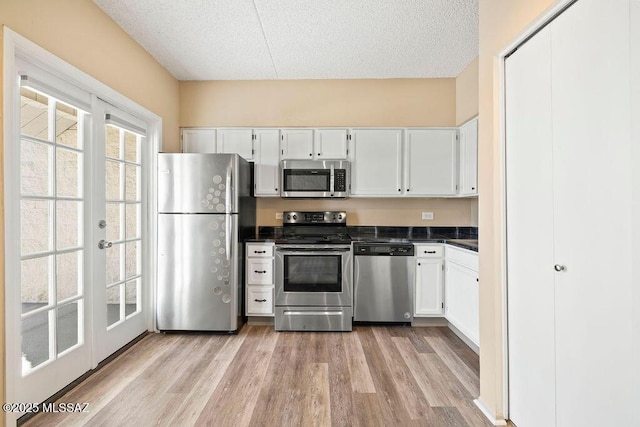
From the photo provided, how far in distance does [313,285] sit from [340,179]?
1144 millimetres

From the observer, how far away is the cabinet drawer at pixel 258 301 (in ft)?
10.3

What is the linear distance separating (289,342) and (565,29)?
2765mm

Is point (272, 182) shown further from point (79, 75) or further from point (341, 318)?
point (79, 75)

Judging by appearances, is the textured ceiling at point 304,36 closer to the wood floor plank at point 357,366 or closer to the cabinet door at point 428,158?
the cabinet door at point 428,158

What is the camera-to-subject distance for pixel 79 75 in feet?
6.51

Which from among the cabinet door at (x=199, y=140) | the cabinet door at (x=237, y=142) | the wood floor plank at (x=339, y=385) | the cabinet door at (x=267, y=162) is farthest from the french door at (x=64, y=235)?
the wood floor plank at (x=339, y=385)

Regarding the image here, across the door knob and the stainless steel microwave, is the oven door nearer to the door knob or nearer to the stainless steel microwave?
the stainless steel microwave

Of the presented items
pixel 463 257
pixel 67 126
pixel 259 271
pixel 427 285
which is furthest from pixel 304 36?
pixel 427 285

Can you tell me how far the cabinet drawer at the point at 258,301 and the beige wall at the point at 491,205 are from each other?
79.3 inches

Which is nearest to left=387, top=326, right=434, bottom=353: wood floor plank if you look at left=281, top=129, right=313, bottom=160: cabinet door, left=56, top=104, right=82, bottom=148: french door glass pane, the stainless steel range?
the stainless steel range

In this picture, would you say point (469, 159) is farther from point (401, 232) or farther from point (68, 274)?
point (68, 274)

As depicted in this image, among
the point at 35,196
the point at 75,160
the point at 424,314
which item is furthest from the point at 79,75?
the point at 424,314

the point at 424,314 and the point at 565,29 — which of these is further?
the point at 424,314

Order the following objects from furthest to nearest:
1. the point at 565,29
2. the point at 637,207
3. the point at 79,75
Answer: the point at 79,75
the point at 565,29
the point at 637,207
